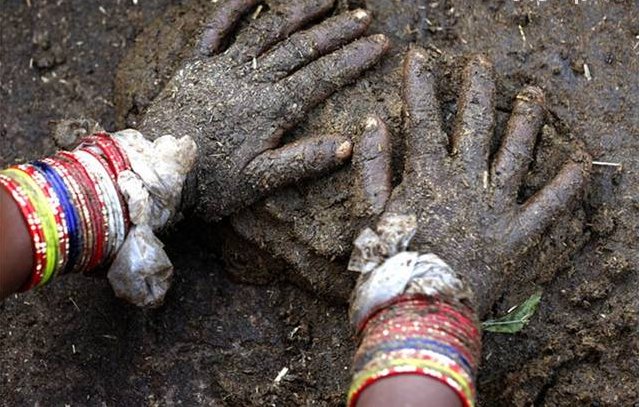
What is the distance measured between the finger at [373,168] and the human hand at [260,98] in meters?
0.07

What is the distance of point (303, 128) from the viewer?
246 centimetres

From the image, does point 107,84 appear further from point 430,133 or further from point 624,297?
point 624,297

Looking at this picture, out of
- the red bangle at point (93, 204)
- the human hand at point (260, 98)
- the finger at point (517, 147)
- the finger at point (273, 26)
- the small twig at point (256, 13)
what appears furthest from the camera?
the small twig at point (256, 13)

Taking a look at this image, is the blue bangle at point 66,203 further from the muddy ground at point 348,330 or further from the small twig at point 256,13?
the small twig at point 256,13

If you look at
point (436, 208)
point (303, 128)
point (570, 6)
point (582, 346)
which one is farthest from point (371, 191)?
point (570, 6)

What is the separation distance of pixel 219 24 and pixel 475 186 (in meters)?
0.85

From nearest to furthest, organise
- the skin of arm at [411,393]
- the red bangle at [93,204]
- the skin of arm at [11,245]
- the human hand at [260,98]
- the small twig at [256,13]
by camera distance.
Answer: the skin of arm at [411,393] → the skin of arm at [11,245] → the red bangle at [93,204] → the human hand at [260,98] → the small twig at [256,13]

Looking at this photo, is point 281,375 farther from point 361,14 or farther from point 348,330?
point 361,14

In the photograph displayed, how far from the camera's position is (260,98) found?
94.4 inches

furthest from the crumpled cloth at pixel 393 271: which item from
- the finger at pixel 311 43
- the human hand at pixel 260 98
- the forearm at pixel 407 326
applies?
the finger at pixel 311 43

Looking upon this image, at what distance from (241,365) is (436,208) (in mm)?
690

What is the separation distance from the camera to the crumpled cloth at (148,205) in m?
2.19

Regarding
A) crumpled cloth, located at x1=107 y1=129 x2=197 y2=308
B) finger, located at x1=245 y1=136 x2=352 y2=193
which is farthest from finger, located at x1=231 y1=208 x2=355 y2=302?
crumpled cloth, located at x1=107 y1=129 x2=197 y2=308

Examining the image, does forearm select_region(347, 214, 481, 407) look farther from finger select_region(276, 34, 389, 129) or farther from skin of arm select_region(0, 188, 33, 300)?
skin of arm select_region(0, 188, 33, 300)
